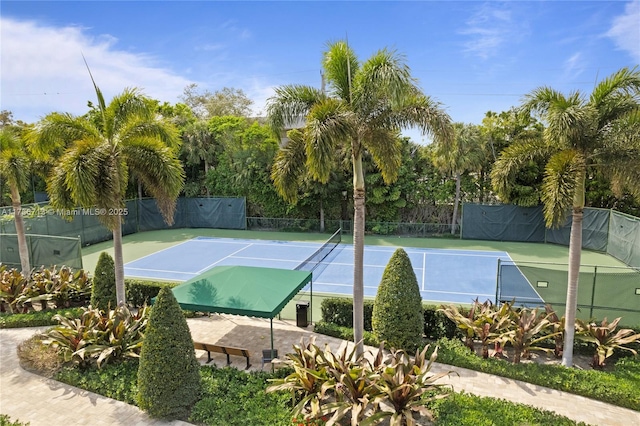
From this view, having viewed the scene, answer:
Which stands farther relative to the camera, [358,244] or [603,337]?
[603,337]

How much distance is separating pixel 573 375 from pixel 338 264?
464 inches

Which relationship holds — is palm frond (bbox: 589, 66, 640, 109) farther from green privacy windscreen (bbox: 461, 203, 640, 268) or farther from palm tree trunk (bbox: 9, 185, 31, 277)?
Result: palm tree trunk (bbox: 9, 185, 31, 277)

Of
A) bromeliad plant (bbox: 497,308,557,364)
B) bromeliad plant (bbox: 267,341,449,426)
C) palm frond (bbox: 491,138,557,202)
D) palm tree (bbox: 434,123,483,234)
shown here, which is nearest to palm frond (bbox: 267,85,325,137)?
palm frond (bbox: 491,138,557,202)

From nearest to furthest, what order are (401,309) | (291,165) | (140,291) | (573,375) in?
(573,375) → (291,165) → (401,309) → (140,291)

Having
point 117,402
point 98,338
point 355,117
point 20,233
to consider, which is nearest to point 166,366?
A: point 117,402

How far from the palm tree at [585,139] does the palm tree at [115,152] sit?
831cm

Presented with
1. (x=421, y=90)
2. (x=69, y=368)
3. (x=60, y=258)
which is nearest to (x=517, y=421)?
(x=421, y=90)

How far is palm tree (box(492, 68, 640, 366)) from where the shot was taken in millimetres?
7637

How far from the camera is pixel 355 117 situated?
800 cm

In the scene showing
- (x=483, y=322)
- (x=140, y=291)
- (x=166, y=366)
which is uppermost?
(x=166, y=366)

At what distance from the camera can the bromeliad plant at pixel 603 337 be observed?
850cm

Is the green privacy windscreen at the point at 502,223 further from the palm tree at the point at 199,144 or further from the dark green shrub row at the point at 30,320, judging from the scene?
the dark green shrub row at the point at 30,320

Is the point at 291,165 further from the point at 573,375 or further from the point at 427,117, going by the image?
the point at 573,375

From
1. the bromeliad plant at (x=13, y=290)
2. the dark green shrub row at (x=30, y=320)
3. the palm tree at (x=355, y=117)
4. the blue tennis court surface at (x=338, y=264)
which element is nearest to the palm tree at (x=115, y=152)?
the dark green shrub row at (x=30, y=320)
